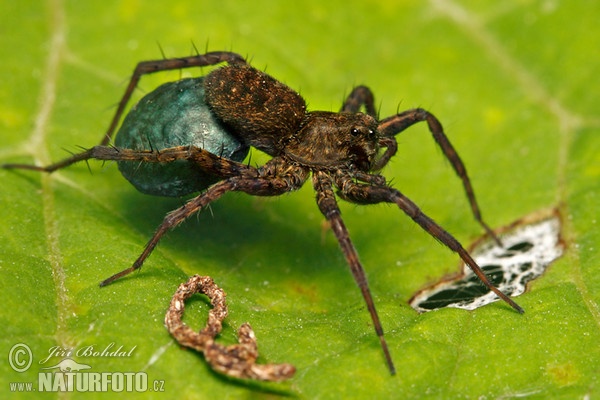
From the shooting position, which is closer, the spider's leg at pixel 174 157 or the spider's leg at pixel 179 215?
the spider's leg at pixel 179 215

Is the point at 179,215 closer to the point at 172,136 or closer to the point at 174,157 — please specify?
the point at 174,157

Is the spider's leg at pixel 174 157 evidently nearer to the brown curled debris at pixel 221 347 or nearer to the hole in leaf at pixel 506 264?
the brown curled debris at pixel 221 347

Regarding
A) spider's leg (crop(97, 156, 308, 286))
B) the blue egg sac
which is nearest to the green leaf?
spider's leg (crop(97, 156, 308, 286))

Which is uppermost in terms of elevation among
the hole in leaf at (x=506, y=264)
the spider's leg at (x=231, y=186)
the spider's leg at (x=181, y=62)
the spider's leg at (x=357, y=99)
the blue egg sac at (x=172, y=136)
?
the spider's leg at (x=181, y=62)

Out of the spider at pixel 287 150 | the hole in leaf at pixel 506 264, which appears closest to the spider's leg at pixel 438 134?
the spider at pixel 287 150

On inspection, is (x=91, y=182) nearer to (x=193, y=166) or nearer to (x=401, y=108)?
(x=193, y=166)

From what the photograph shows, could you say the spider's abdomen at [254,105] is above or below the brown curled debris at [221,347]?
above

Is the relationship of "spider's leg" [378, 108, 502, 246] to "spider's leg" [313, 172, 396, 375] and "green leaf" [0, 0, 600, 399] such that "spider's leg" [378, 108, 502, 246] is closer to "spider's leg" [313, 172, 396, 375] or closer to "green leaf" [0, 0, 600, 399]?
"green leaf" [0, 0, 600, 399]
